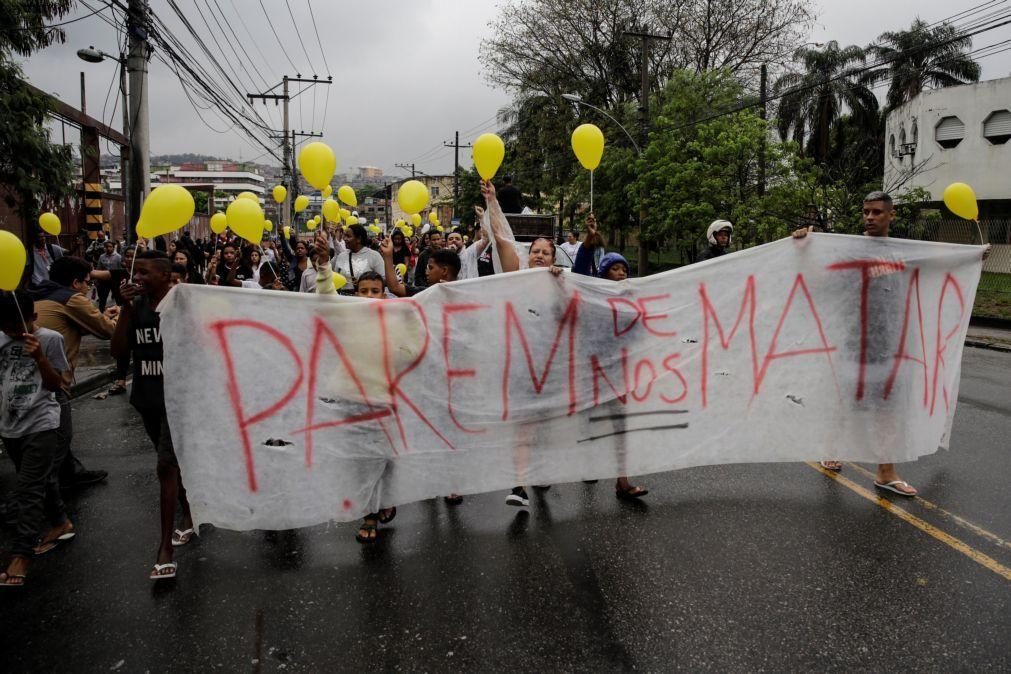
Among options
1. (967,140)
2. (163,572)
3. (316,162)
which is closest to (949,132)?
(967,140)

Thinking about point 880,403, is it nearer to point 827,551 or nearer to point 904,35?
point 827,551

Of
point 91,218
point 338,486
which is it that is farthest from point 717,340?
point 91,218

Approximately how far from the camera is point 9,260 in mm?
3488

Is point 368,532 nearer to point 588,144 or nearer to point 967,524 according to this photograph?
point 588,144

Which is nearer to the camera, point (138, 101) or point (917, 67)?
point (138, 101)

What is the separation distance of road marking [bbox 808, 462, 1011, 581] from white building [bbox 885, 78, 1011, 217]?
22241 millimetres

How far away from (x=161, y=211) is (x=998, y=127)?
28.9m

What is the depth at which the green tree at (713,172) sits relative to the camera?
62.2ft

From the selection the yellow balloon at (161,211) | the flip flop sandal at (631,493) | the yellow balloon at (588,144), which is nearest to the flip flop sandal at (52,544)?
the yellow balloon at (161,211)

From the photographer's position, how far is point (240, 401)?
375 cm

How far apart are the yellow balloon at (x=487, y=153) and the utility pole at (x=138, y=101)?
305 inches

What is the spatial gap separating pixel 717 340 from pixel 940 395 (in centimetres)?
166

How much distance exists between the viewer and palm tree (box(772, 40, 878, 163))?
33875 mm

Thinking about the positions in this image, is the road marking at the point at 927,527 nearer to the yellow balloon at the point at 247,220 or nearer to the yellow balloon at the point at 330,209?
the yellow balloon at the point at 247,220
